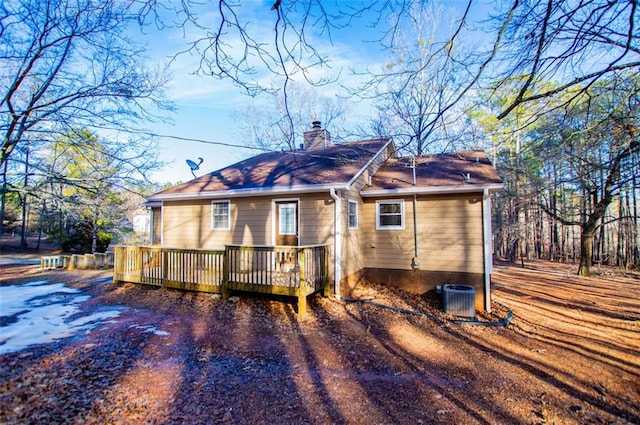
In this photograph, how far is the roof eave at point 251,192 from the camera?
7.84m

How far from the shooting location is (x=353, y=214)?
8.86 m

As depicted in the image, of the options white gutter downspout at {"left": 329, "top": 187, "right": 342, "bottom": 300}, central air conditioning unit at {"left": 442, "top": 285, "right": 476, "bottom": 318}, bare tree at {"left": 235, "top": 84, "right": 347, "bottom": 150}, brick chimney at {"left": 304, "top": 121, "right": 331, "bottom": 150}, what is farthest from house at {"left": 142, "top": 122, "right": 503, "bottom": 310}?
bare tree at {"left": 235, "top": 84, "right": 347, "bottom": 150}

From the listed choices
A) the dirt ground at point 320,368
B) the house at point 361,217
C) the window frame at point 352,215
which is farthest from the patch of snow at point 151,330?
the window frame at point 352,215

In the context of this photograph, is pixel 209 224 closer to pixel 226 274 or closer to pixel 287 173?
pixel 226 274

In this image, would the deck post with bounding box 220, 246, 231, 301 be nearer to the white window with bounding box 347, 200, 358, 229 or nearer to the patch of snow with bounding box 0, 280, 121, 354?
the patch of snow with bounding box 0, 280, 121, 354

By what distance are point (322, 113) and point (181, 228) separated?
36.3ft

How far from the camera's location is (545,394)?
4.13 m

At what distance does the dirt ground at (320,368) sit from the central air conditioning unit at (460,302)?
385 mm

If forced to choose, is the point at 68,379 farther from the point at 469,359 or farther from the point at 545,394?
the point at 545,394

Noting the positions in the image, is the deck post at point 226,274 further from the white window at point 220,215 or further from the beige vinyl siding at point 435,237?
the beige vinyl siding at point 435,237

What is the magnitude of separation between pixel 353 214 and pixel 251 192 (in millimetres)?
2965

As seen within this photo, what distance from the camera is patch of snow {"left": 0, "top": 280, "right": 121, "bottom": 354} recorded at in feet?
15.6

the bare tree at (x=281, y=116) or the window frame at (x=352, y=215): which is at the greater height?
the bare tree at (x=281, y=116)

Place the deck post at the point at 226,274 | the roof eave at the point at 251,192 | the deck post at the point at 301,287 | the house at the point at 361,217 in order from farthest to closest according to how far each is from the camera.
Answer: the house at the point at 361,217 → the roof eave at the point at 251,192 → the deck post at the point at 226,274 → the deck post at the point at 301,287
